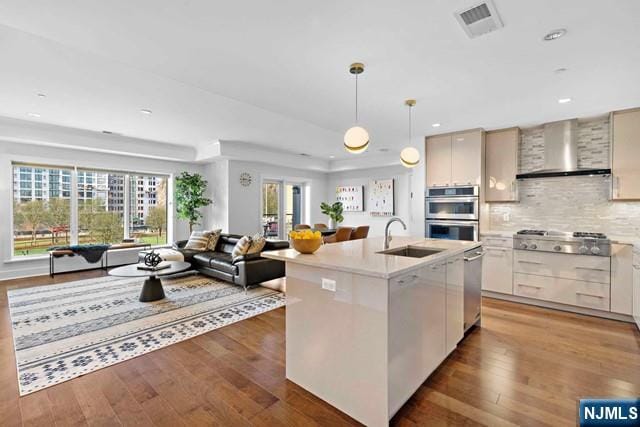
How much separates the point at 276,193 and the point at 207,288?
429cm

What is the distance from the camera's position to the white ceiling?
2.07 metres

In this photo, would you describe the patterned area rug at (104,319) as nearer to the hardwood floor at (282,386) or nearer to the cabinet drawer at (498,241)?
the hardwood floor at (282,386)

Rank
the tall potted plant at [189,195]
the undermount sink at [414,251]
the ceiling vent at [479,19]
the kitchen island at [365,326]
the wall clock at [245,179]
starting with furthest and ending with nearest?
1. the wall clock at [245,179]
2. the tall potted plant at [189,195]
3. the undermount sink at [414,251]
4. the ceiling vent at [479,19]
5. the kitchen island at [365,326]

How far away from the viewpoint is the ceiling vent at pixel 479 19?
200 cm

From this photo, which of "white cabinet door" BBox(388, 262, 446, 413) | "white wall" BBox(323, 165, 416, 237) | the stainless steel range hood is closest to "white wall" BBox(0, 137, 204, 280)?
"white wall" BBox(323, 165, 416, 237)

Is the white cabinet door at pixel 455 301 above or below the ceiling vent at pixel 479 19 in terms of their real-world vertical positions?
below

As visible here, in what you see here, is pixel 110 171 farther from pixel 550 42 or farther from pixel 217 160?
pixel 550 42

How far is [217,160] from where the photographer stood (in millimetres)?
7055

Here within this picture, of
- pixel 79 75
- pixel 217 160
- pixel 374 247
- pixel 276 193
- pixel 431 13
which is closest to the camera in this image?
pixel 431 13

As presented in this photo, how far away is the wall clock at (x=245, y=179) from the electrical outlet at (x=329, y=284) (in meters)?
5.67

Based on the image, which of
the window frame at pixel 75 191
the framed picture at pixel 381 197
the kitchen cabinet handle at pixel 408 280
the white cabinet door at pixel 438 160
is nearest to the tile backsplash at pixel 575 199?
the white cabinet door at pixel 438 160

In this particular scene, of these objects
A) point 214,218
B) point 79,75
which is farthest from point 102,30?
point 214,218

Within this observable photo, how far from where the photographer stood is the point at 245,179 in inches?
284

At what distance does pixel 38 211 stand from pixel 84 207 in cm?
71
